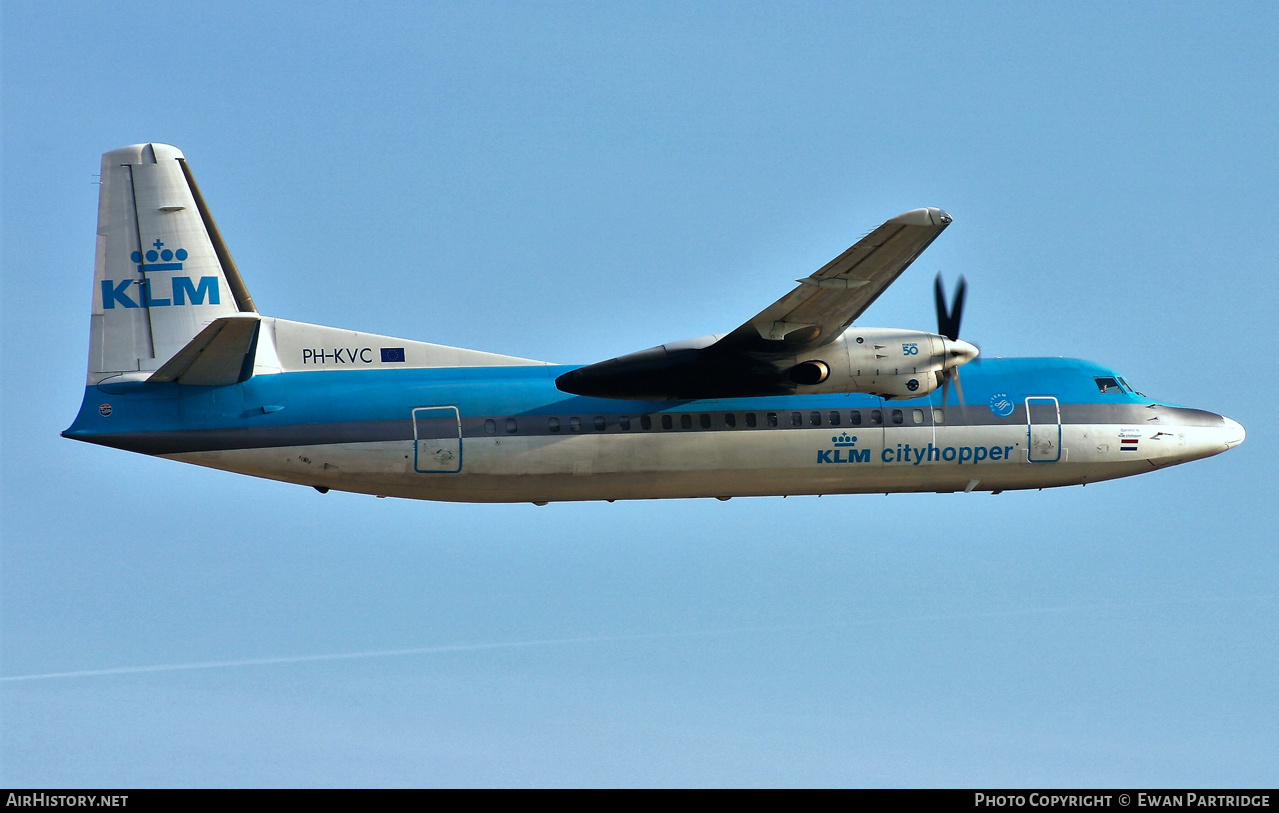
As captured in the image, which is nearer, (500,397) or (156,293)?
(500,397)

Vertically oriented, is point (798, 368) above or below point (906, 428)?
above

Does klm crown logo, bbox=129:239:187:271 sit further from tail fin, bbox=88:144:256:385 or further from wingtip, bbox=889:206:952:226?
wingtip, bbox=889:206:952:226

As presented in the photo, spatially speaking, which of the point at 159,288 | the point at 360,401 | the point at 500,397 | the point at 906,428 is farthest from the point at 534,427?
the point at 159,288

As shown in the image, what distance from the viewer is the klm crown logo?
25969mm

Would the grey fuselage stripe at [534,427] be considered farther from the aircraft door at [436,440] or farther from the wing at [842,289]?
the wing at [842,289]

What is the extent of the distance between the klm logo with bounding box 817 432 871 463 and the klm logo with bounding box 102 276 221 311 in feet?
39.6

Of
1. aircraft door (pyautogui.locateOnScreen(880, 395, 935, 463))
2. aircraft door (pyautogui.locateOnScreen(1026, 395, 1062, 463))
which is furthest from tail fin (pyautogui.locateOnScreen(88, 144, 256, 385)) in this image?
aircraft door (pyautogui.locateOnScreen(1026, 395, 1062, 463))

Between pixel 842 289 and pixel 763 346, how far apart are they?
6.40 ft

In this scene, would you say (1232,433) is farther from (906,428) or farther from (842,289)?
(842,289)

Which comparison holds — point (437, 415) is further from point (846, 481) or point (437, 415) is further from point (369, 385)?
point (846, 481)

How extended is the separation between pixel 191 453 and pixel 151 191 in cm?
528

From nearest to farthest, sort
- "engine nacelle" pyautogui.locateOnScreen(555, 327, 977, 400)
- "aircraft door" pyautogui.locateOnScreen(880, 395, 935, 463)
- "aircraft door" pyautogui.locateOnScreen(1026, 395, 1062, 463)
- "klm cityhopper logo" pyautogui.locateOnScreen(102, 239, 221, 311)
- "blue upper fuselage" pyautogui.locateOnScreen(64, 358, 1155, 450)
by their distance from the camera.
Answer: "blue upper fuselage" pyautogui.locateOnScreen(64, 358, 1155, 450) → "engine nacelle" pyautogui.locateOnScreen(555, 327, 977, 400) → "klm cityhopper logo" pyautogui.locateOnScreen(102, 239, 221, 311) → "aircraft door" pyautogui.locateOnScreen(880, 395, 935, 463) → "aircraft door" pyautogui.locateOnScreen(1026, 395, 1062, 463)

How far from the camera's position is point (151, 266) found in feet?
85.4

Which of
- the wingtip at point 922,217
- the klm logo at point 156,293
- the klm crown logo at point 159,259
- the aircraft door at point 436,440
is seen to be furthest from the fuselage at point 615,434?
the wingtip at point 922,217
